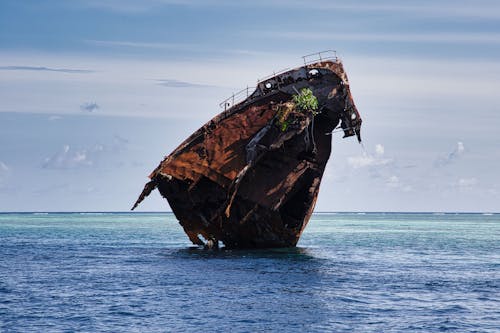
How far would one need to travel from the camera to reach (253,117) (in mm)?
42250

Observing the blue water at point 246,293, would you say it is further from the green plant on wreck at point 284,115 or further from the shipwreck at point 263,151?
the green plant on wreck at point 284,115

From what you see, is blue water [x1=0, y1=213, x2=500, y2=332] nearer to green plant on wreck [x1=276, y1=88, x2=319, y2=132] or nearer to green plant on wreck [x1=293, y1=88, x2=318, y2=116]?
green plant on wreck [x1=276, y1=88, x2=319, y2=132]

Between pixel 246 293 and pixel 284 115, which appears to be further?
pixel 284 115

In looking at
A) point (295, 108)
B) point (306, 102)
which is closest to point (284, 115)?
point (295, 108)

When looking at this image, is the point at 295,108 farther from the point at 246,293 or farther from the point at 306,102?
the point at 246,293

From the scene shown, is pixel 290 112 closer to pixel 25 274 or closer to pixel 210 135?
pixel 210 135

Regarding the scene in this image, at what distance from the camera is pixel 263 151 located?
135 ft

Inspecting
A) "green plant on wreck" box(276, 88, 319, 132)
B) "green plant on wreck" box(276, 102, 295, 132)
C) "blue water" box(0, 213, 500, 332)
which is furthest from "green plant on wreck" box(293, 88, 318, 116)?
"blue water" box(0, 213, 500, 332)

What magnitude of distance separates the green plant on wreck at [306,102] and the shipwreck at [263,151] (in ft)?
0.16

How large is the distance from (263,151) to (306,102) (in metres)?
3.51

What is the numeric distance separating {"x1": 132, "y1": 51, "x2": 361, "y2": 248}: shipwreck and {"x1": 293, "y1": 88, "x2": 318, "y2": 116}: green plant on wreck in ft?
0.16

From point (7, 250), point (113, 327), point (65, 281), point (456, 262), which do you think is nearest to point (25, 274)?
point (65, 281)

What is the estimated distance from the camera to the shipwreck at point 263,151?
136ft

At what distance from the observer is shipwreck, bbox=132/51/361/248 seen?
41.5 meters
